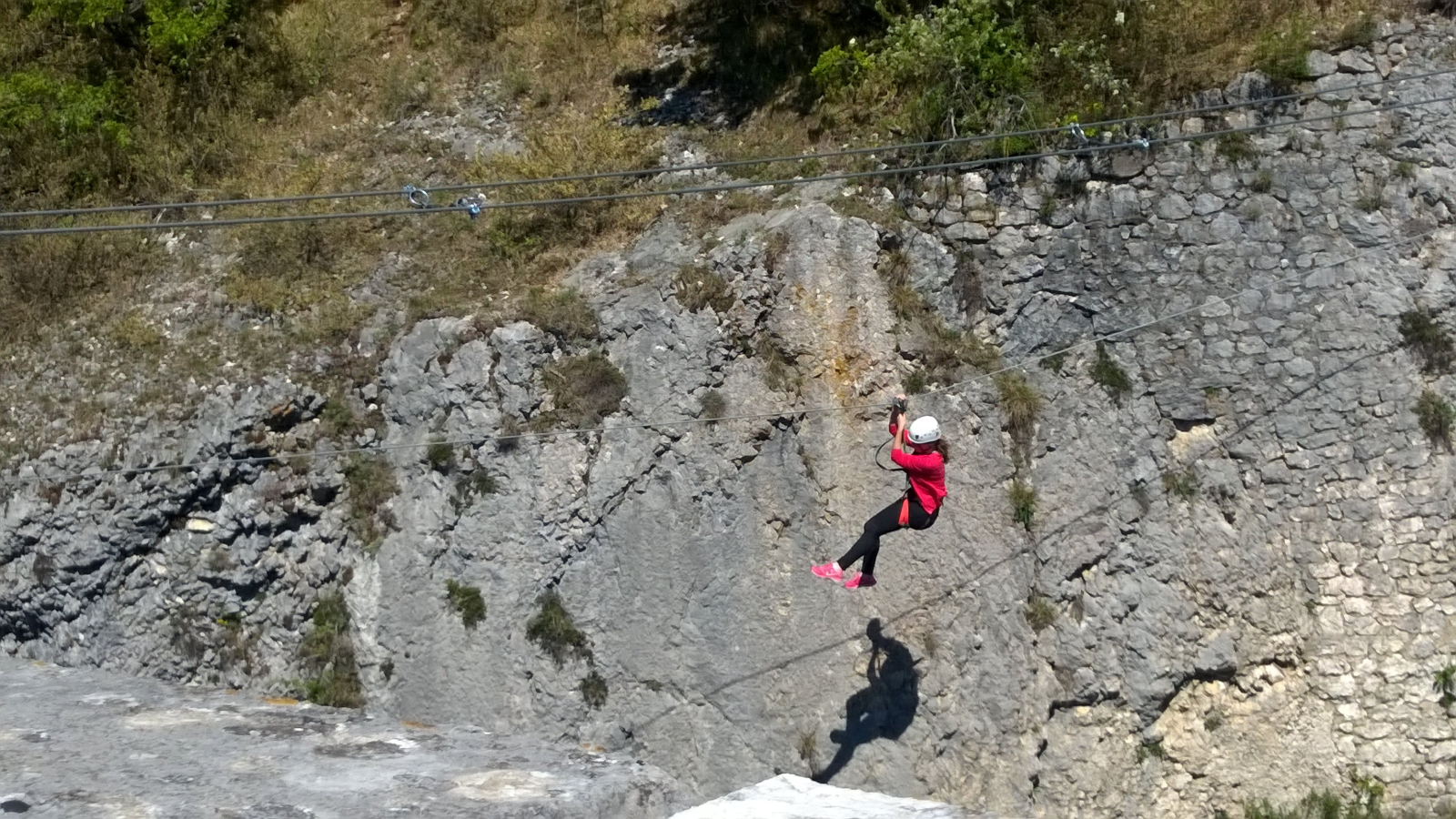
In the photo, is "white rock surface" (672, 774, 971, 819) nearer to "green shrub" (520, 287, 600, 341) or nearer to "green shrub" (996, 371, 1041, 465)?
"green shrub" (996, 371, 1041, 465)

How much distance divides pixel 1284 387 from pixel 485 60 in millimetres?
8684

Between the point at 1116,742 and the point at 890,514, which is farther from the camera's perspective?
the point at 1116,742

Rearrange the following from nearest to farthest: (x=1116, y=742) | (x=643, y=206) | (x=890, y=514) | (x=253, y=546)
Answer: (x=890, y=514) < (x=1116, y=742) < (x=253, y=546) < (x=643, y=206)

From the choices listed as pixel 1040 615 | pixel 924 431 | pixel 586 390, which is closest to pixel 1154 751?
pixel 1040 615

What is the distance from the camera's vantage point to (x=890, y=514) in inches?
358

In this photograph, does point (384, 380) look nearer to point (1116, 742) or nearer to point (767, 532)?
point (767, 532)

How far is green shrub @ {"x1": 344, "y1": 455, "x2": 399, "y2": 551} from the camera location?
430 inches

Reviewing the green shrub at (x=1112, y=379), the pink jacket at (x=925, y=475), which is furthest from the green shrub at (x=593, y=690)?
the green shrub at (x=1112, y=379)

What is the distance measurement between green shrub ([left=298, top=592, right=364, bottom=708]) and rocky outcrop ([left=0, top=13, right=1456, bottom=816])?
0.10 metres

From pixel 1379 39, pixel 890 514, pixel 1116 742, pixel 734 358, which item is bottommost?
pixel 1116 742

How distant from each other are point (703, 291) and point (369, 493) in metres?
3.20

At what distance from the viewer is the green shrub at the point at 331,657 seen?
1062cm

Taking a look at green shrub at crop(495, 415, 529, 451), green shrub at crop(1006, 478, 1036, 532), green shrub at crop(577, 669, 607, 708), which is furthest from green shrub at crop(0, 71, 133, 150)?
green shrub at crop(1006, 478, 1036, 532)

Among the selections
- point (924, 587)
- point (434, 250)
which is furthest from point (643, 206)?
point (924, 587)
